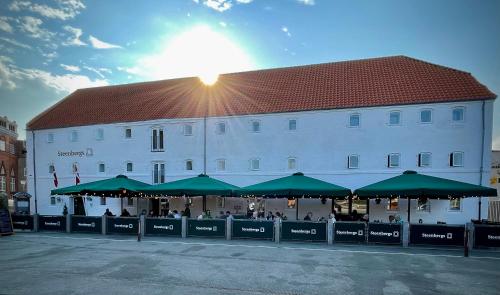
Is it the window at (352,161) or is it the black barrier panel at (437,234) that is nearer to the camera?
the black barrier panel at (437,234)

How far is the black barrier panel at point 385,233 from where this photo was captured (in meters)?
15.4

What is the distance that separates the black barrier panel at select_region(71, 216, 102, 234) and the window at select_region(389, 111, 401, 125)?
22.0m

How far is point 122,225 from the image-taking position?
62.4ft

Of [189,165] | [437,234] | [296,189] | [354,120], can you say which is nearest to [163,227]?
[296,189]

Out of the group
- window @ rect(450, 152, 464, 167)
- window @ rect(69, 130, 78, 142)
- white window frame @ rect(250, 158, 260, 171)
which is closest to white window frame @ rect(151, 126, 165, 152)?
white window frame @ rect(250, 158, 260, 171)

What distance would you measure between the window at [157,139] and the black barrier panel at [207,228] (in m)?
11.9

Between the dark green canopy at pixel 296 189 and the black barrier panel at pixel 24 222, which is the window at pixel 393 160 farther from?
the black barrier panel at pixel 24 222

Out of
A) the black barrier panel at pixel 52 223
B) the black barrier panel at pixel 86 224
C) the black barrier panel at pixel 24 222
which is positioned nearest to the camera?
the black barrier panel at pixel 86 224

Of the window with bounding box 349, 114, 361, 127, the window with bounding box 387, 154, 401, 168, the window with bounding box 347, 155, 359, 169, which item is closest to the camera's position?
the window with bounding box 387, 154, 401, 168

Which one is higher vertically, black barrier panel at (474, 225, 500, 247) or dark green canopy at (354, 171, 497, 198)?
dark green canopy at (354, 171, 497, 198)

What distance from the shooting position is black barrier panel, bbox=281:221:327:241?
16.2 metres

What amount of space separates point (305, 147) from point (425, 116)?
356 inches

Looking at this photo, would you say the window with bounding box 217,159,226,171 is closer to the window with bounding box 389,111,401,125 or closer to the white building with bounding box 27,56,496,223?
the white building with bounding box 27,56,496,223

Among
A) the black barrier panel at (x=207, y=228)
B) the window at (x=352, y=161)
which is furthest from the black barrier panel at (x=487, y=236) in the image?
the black barrier panel at (x=207, y=228)
